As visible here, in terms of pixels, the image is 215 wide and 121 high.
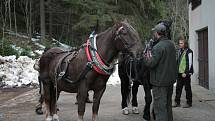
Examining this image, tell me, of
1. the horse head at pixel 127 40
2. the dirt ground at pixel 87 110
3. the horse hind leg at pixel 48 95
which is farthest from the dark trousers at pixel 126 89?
the horse head at pixel 127 40

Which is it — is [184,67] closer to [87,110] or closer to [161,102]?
[87,110]

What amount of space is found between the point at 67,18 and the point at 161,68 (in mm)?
24494

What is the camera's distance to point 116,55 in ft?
20.9

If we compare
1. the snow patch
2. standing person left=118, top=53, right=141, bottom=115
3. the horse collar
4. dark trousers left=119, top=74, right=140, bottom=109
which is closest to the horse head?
the horse collar

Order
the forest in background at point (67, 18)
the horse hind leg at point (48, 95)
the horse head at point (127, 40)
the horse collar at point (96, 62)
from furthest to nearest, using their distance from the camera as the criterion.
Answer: the forest in background at point (67, 18) → the horse hind leg at point (48, 95) → the horse collar at point (96, 62) → the horse head at point (127, 40)

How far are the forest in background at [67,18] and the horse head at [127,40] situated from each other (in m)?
13.0

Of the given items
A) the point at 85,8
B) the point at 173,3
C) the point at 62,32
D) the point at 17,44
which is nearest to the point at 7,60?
the point at 17,44

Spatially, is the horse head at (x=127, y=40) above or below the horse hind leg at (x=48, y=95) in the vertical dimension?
above

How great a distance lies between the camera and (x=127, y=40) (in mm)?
6094

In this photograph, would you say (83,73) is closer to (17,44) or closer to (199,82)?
(199,82)

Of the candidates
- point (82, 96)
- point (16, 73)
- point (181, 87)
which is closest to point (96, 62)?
point (82, 96)

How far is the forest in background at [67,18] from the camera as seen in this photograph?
2192 centimetres

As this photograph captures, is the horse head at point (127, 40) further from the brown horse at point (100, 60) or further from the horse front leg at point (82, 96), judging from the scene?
the horse front leg at point (82, 96)

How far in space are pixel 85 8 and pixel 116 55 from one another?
16.7m
